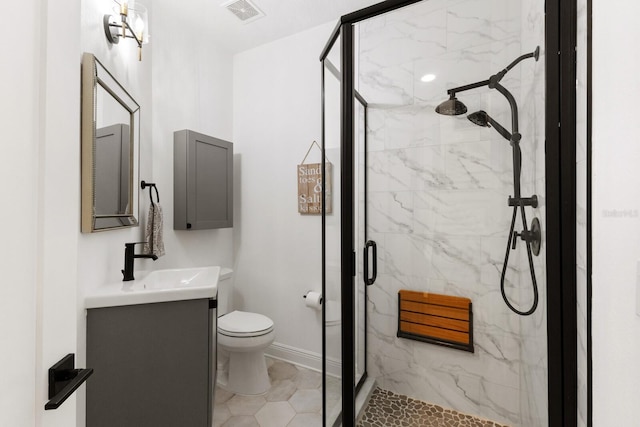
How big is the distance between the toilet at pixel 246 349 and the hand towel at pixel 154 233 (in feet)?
2.18

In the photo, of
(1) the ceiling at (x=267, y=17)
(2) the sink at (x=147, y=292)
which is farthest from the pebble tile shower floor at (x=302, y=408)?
(1) the ceiling at (x=267, y=17)

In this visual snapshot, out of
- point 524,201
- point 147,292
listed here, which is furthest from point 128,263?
point 524,201

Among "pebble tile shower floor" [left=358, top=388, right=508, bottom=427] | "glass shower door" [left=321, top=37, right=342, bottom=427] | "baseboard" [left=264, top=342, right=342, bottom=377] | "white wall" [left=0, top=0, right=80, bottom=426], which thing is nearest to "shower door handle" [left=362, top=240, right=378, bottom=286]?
"glass shower door" [left=321, top=37, right=342, bottom=427]

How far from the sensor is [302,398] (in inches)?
81.9

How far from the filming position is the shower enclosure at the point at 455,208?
3.19 ft

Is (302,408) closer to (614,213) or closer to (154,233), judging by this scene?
(154,233)

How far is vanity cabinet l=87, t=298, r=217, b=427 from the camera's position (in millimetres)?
1309

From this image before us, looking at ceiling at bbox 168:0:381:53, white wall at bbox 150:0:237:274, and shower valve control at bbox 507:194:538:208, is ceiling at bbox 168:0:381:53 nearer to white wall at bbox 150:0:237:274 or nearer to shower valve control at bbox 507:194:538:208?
white wall at bbox 150:0:237:274

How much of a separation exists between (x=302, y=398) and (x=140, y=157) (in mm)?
1856

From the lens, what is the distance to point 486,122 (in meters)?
1.18

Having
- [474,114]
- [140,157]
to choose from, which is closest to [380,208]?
[474,114]

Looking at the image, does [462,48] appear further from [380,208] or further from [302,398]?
[302,398]

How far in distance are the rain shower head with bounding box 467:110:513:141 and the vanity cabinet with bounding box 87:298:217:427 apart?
53.6 inches

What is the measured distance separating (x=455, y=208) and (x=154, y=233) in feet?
5.72
